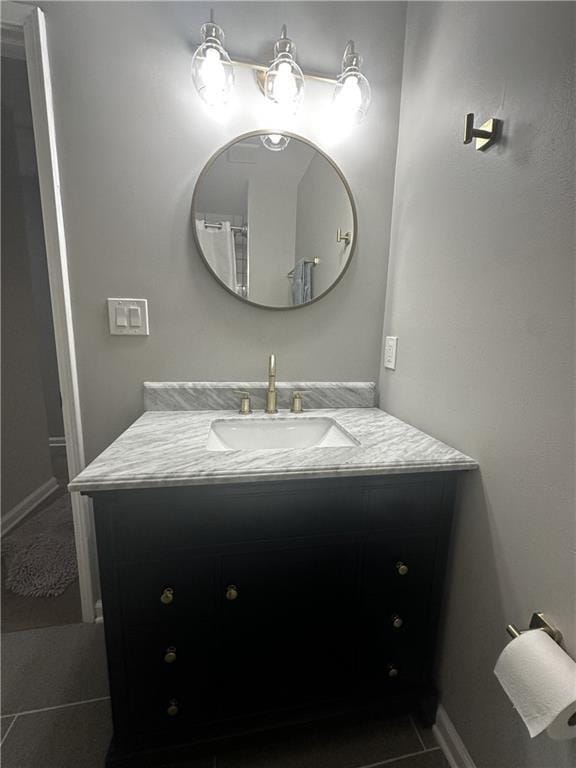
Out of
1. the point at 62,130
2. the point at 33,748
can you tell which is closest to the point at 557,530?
the point at 33,748

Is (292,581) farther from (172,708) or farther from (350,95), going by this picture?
(350,95)

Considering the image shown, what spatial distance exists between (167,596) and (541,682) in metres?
0.79

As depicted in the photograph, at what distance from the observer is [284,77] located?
1129 millimetres

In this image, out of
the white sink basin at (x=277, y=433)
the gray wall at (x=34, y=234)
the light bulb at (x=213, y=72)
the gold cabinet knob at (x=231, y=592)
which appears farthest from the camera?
Result: the gray wall at (x=34, y=234)

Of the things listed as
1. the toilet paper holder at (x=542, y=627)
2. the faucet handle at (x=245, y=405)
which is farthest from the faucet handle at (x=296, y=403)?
the toilet paper holder at (x=542, y=627)

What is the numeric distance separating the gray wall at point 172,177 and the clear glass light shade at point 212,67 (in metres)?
0.07

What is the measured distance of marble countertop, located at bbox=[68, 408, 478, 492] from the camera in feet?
2.56

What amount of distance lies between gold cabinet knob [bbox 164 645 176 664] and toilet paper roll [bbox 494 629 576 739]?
0.75 metres

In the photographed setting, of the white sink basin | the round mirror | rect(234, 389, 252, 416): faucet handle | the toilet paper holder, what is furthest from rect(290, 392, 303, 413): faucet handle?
the toilet paper holder

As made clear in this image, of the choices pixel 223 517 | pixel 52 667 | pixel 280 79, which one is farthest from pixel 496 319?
pixel 52 667

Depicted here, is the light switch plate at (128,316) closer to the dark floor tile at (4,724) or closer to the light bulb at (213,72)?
the light bulb at (213,72)

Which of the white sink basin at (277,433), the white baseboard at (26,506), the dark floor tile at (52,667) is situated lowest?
the dark floor tile at (52,667)

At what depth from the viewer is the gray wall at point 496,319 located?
688 millimetres

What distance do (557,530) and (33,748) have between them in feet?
5.04
